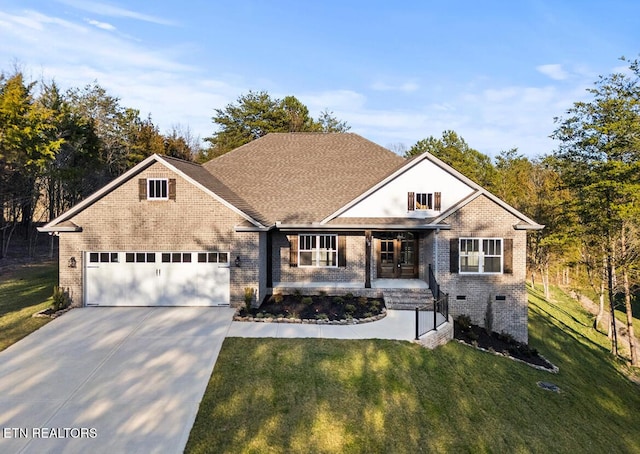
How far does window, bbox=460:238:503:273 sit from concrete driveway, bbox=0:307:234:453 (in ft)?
30.4

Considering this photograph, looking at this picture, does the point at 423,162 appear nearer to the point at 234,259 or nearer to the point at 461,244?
the point at 461,244

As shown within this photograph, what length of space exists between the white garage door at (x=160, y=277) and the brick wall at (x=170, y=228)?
0.29 m

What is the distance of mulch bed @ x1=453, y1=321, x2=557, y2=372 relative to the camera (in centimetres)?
1259

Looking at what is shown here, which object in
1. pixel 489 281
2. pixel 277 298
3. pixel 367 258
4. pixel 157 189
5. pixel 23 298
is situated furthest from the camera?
pixel 367 258

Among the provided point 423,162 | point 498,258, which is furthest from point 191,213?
point 498,258

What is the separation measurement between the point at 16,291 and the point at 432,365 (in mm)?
17296

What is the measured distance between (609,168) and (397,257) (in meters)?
10.4

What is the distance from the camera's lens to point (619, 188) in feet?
54.4

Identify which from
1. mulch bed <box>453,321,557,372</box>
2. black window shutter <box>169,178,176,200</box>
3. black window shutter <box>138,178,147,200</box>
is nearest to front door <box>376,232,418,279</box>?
mulch bed <box>453,321,557,372</box>

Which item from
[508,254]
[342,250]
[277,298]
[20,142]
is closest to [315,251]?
[342,250]

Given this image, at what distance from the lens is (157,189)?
1385 cm

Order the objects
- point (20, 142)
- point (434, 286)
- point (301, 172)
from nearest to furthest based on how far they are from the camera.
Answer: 1. point (434, 286)
2. point (301, 172)
3. point (20, 142)

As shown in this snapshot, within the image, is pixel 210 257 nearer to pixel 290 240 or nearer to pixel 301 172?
pixel 290 240

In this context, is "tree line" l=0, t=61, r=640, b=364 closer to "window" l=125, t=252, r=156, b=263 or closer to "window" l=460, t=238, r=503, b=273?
"window" l=460, t=238, r=503, b=273
